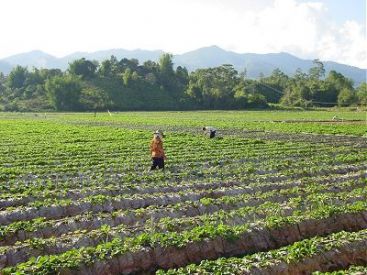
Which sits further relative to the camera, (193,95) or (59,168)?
(193,95)

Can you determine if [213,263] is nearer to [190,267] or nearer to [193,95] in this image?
[190,267]

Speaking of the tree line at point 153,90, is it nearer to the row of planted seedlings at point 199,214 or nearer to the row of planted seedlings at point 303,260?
the row of planted seedlings at point 199,214

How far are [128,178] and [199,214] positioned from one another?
521cm

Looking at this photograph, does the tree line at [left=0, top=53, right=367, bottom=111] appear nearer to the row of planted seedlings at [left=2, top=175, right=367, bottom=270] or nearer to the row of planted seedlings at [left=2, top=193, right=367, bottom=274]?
the row of planted seedlings at [left=2, top=175, right=367, bottom=270]

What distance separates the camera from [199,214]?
473 inches

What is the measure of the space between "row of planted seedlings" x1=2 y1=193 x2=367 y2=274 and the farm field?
0.02 metres

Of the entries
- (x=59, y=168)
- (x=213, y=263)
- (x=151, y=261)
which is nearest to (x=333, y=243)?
(x=213, y=263)

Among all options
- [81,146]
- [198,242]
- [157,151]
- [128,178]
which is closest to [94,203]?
[128,178]

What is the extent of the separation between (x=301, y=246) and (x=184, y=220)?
277 centimetres

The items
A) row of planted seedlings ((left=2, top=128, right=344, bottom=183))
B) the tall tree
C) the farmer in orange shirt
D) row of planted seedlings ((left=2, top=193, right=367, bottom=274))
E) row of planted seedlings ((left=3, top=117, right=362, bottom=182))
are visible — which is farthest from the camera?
the tall tree

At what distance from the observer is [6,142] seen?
31016 millimetres

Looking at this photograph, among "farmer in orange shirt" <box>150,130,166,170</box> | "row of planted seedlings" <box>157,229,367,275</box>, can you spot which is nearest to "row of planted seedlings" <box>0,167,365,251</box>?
"row of planted seedlings" <box>157,229,367,275</box>

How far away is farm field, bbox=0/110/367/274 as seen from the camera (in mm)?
8492

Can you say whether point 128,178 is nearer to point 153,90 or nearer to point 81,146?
point 81,146
